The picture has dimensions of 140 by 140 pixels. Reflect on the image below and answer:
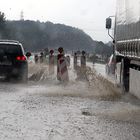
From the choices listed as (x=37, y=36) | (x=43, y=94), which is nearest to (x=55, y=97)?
(x=43, y=94)

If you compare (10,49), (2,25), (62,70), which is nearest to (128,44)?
(62,70)

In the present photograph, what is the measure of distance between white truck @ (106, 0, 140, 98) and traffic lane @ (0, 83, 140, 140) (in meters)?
1.28

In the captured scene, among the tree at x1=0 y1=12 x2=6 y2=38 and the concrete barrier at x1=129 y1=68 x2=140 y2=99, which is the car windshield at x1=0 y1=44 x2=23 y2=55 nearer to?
the concrete barrier at x1=129 y1=68 x2=140 y2=99

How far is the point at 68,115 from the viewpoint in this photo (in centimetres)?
1157

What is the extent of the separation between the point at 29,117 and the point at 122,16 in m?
7.66

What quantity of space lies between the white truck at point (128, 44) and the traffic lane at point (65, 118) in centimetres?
128

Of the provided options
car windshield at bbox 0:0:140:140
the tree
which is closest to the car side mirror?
car windshield at bbox 0:0:140:140

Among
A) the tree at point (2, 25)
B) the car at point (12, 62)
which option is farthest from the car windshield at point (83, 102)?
the tree at point (2, 25)

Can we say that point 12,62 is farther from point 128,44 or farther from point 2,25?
point 2,25

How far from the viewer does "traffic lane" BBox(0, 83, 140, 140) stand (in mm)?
9047

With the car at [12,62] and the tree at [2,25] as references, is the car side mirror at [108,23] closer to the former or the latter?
the car at [12,62]

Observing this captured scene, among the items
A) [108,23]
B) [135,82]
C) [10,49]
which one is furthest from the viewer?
[10,49]

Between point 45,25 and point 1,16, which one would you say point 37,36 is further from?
point 1,16

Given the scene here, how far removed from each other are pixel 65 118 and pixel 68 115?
52cm
